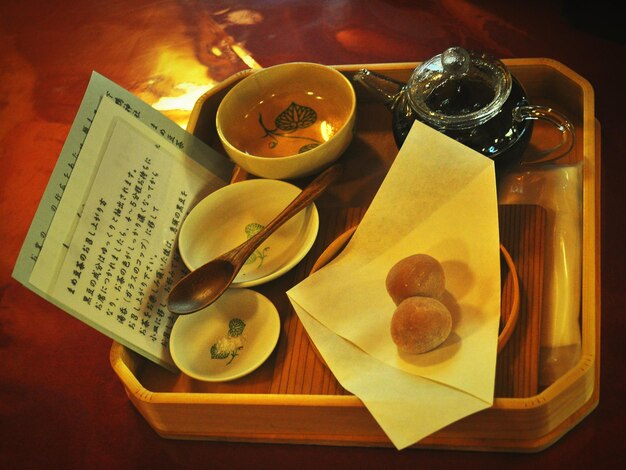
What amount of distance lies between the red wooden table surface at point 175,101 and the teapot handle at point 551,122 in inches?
3.3

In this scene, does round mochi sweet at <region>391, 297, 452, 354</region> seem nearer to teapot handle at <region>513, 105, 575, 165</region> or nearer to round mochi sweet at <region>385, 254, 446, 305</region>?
round mochi sweet at <region>385, 254, 446, 305</region>

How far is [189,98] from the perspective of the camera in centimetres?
107

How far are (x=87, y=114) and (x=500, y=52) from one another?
2.01 feet

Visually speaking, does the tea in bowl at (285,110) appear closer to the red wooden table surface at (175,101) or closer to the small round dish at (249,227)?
the small round dish at (249,227)

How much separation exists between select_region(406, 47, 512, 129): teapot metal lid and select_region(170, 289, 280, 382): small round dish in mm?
267

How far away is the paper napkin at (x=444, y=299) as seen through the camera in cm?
59

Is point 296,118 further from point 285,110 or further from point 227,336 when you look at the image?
point 227,336

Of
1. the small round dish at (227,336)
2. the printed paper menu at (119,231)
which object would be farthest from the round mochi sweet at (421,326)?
the printed paper menu at (119,231)

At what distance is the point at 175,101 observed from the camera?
1.07 metres

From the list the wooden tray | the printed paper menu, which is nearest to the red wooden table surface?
the wooden tray

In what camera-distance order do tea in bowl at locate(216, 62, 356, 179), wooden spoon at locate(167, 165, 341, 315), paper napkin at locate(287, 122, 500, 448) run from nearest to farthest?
1. paper napkin at locate(287, 122, 500, 448)
2. wooden spoon at locate(167, 165, 341, 315)
3. tea in bowl at locate(216, 62, 356, 179)

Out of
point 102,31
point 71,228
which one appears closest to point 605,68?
point 71,228

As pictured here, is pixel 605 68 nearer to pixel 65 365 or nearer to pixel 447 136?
pixel 447 136

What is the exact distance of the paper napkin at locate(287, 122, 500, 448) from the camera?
0.59m
